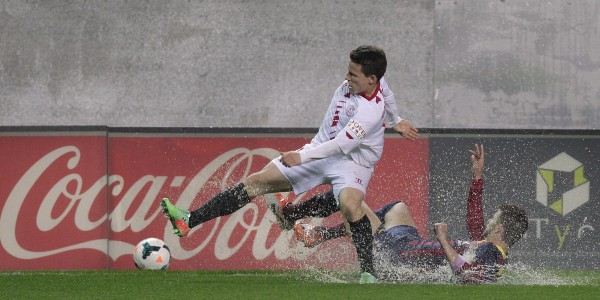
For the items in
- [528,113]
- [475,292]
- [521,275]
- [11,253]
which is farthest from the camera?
[528,113]

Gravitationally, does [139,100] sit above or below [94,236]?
above

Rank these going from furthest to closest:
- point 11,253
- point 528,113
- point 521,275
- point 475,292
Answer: point 528,113
point 11,253
point 521,275
point 475,292

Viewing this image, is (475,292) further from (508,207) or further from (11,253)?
(11,253)

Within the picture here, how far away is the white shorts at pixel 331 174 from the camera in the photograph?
8.73 meters

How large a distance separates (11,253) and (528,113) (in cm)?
551

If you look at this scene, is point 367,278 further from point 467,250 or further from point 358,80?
point 358,80

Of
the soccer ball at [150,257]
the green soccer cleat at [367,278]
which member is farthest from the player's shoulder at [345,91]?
the soccer ball at [150,257]

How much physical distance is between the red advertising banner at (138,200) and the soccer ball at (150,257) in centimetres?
99

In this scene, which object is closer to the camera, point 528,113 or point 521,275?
point 521,275

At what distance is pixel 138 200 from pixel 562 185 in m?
3.43

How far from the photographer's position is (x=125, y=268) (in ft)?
37.4

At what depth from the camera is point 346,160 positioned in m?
8.79

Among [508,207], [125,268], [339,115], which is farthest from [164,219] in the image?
[508,207]

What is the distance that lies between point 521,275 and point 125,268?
10.4ft
